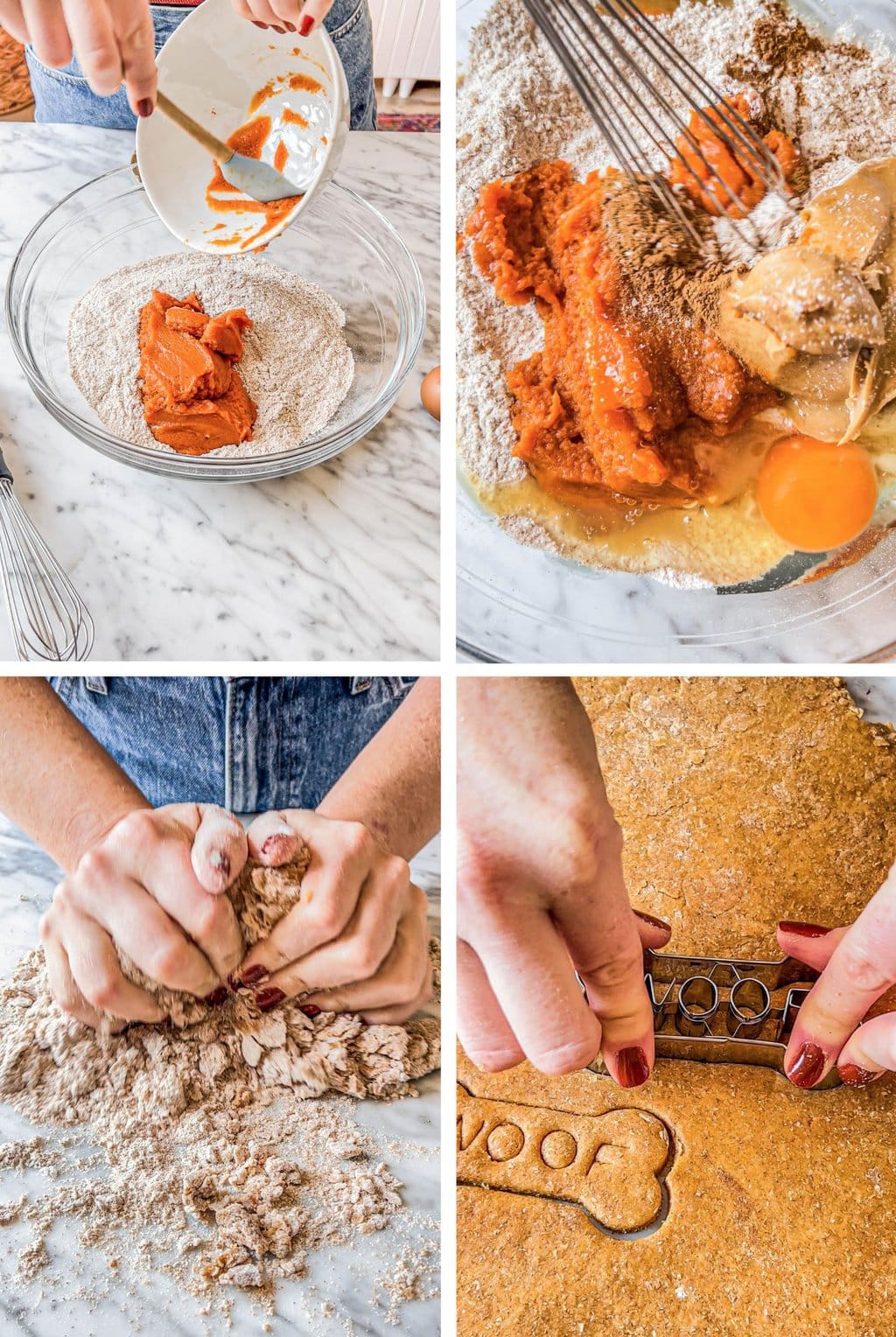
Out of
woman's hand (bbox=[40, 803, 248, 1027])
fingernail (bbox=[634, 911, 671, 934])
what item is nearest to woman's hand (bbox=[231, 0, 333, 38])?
woman's hand (bbox=[40, 803, 248, 1027])

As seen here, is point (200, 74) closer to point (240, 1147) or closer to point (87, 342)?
point (87, 342)

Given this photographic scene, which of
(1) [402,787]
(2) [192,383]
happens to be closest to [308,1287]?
(1) [402,787]

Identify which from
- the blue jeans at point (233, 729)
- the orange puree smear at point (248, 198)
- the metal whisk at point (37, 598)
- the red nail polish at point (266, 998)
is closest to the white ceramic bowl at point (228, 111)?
the orange puree smear at point (248, 198)

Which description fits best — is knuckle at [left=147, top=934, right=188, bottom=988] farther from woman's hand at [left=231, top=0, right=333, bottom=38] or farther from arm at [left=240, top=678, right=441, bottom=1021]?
woman's hand at [left=231, top=0, right=333, bottom=38]

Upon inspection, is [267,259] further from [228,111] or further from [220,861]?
A: [220,861]

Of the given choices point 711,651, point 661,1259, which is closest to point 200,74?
point 711,651

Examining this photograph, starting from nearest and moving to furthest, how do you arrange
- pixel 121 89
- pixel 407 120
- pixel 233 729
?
pixel 233 729, pixel 121 89, pixel 407 120
